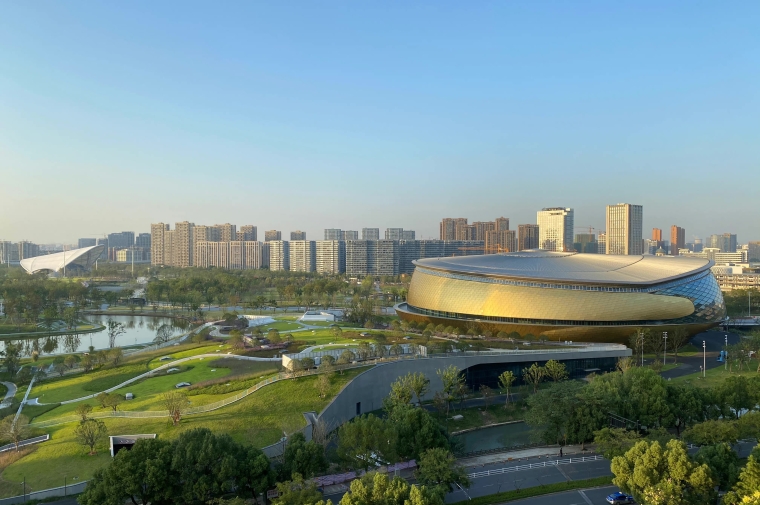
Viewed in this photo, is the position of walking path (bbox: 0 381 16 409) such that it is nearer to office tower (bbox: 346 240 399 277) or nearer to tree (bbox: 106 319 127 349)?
tree (bbox: 106 319 127 349)

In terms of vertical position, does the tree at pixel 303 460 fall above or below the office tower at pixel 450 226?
below

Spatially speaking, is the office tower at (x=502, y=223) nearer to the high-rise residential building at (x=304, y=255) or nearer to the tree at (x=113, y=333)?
the high-rise residential building at (x=304, y=255)

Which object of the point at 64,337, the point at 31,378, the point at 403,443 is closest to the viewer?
the point at 403,443

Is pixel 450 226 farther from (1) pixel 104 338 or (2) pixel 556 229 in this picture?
(1) pixel 104 338

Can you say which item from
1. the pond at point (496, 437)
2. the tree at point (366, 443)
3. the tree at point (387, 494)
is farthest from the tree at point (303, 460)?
the pond at point (496, 437)

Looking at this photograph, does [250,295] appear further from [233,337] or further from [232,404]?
[232,404]

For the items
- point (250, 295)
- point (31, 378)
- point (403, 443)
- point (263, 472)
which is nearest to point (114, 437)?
point (263, 472)
